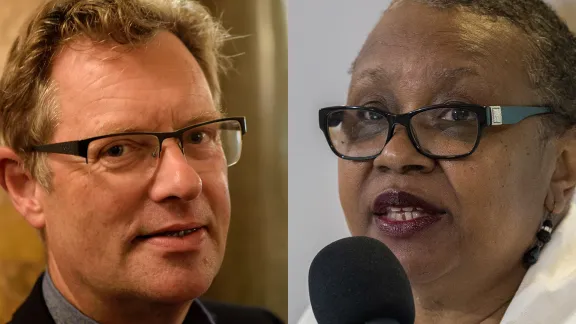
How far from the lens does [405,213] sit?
1080 millimetres

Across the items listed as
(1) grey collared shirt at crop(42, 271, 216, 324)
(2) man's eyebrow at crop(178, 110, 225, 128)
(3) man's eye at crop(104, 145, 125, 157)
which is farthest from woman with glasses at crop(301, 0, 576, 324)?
(1) grey collared shirt at crop(42, 271, 216, 324)

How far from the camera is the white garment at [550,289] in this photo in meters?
1.07

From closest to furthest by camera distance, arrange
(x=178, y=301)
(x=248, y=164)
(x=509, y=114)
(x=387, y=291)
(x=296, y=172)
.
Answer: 1. (x=387, y=291)
2. (x=509, y=114)
3. (x=178, y=301)
4. (x=296, y=172)
5. (x=248, y=164)

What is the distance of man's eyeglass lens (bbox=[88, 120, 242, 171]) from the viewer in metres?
1.13

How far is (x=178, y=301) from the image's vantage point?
116cm

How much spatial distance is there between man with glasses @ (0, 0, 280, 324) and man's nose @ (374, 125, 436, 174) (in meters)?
0.33

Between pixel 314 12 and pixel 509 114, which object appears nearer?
pixel 509 114

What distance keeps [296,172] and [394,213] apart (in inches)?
20.6

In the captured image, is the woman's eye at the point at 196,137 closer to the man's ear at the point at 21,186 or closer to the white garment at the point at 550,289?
the man's ear at the point at 21,186

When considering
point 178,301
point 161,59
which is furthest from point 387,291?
point 161,59

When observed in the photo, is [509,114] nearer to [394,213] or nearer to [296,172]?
[394,213]

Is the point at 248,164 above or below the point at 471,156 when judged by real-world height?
below

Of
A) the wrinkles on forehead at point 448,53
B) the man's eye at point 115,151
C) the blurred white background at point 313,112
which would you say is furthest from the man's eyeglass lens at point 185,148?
the wrinkles on forehead at point 448,53

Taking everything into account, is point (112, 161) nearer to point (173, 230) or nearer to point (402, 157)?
point (173, 230)
